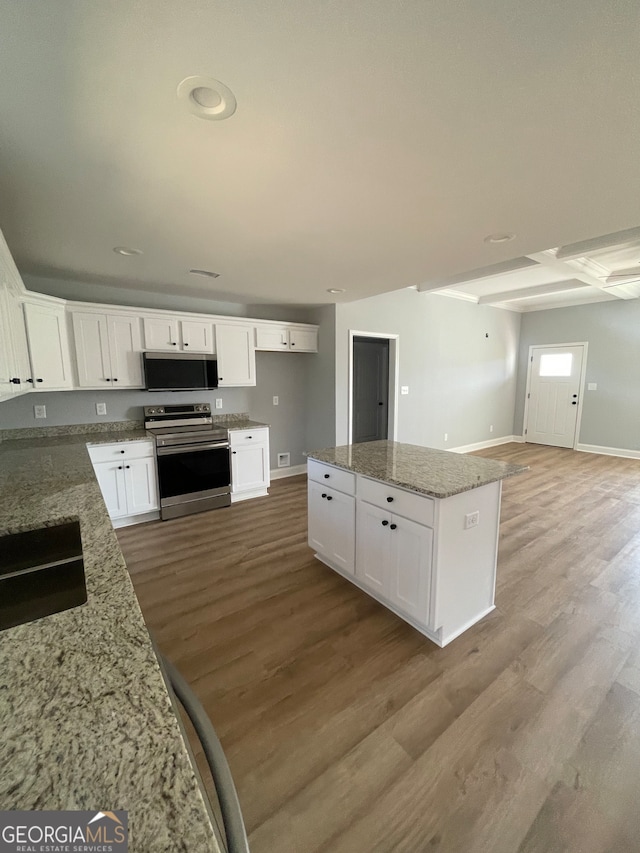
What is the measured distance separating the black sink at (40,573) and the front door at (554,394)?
25.6ft

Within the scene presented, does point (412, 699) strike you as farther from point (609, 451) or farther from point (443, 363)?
point (609, 451)

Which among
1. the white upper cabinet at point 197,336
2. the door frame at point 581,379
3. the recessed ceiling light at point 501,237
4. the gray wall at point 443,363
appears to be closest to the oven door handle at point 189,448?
the white upper cabinet at point 197,336

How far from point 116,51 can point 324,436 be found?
4066 mm

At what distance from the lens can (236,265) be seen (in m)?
2.92

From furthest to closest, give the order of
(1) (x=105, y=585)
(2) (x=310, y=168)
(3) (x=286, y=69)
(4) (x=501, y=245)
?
(4) (x=501, y=245) → (2) (x=310, y=168) → (3) (x=286, y=69) → (1) (x=105, y=585)

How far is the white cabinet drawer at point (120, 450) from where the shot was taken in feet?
10.5

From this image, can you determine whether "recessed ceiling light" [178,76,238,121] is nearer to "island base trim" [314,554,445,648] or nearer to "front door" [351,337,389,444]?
"island base trim" [314,554,445,648]

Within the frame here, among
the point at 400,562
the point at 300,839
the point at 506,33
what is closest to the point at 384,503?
the point at 400,562

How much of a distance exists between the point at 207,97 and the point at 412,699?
2596mm

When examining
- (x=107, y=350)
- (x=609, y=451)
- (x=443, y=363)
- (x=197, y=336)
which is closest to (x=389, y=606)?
(x=197, y=336)

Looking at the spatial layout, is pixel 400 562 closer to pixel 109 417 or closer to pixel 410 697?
pixel 410 697

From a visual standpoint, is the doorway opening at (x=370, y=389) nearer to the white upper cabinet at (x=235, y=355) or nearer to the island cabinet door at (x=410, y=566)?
the white upper cabinet at (x=235, y=355)

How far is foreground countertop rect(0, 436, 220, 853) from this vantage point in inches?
16.5

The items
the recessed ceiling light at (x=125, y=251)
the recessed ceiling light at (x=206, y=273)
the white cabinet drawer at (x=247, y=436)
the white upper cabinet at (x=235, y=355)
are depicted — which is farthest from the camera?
the white upper cabinet at (x=235, y=355)
